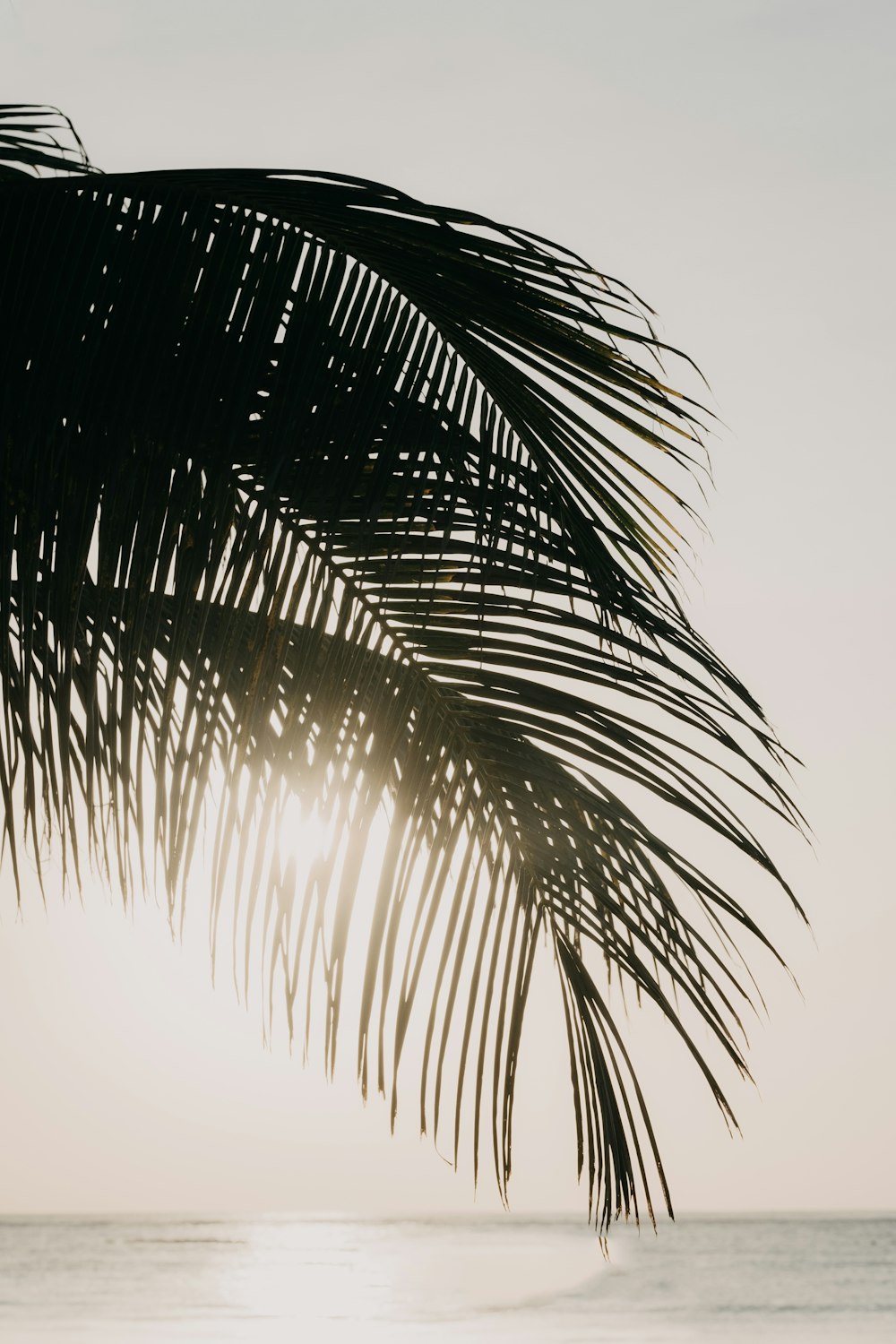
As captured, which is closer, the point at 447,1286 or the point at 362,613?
the point at 362,613

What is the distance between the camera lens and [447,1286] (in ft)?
115

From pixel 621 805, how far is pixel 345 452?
1.97 feet

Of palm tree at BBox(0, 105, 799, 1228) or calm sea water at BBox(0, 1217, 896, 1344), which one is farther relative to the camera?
calm sea water at BBox(0, 1217, 896, 1344)

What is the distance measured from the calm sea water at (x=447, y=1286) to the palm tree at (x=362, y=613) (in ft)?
83.0

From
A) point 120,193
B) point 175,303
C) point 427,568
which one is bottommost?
point 427,568

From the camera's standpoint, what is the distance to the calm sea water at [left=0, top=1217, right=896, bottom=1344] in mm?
26062

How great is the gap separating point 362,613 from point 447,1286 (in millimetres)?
37754

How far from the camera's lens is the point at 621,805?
168 centimetres

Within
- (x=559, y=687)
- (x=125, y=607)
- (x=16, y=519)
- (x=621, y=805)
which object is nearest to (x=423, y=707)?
(x=559, y=687)

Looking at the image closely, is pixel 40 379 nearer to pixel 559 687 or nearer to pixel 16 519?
pixel 16 519

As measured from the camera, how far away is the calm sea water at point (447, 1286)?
2606cm

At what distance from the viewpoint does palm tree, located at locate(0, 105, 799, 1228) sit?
4.98 ft

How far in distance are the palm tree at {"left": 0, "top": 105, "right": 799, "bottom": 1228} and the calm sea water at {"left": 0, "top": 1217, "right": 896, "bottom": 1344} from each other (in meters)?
25.3

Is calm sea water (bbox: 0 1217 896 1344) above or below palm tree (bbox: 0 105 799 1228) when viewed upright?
below
